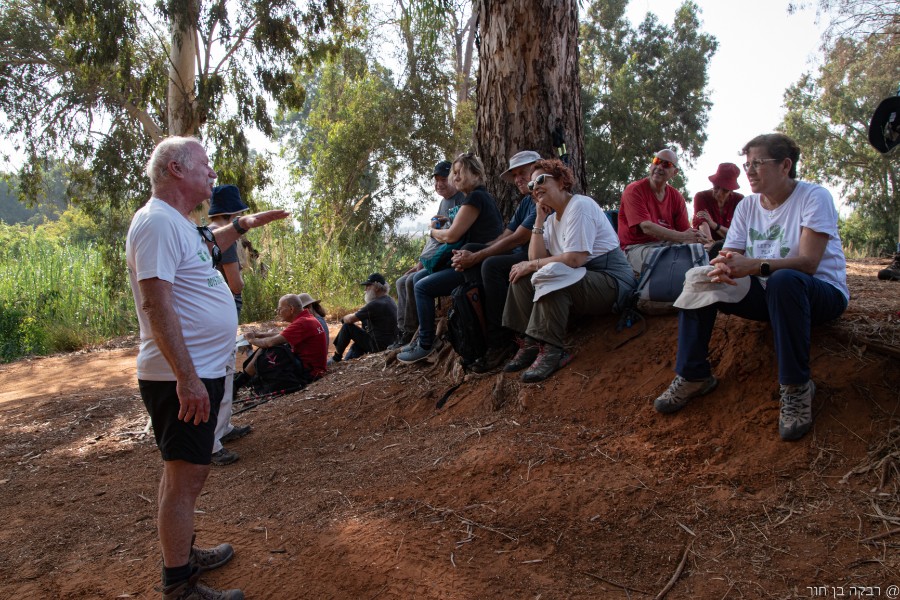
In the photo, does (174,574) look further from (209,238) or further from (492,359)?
(492,359)

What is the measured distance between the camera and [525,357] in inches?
185

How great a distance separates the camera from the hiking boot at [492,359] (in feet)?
16.3

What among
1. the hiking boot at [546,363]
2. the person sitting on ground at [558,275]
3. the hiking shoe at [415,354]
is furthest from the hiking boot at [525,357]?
the hiking shoe at [415,354]

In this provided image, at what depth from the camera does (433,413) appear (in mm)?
4758

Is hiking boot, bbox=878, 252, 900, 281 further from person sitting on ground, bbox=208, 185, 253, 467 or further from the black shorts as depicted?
the black shorts

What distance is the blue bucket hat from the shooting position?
16.0 feet

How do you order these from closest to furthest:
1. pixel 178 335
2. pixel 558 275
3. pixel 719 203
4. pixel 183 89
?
1. pixel 178 335
2. pixel 558 275
3. pixel 719 203
4. pixel 183 89

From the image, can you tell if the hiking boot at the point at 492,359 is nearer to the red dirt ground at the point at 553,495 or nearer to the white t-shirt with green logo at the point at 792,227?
the red dirt ground at the point at 553,495

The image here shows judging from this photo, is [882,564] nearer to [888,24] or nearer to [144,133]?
[144,133]

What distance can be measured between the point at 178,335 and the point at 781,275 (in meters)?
2.69

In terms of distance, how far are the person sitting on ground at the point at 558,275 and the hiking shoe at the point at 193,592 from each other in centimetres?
230

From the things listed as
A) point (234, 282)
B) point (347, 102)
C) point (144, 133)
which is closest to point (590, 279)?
point (234, 282)

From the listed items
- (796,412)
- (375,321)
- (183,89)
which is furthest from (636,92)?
(796,412)

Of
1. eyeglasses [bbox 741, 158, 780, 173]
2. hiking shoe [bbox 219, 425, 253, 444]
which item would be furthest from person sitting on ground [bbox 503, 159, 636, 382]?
hiking shoe [bbox 219, 425, 253, 444]
